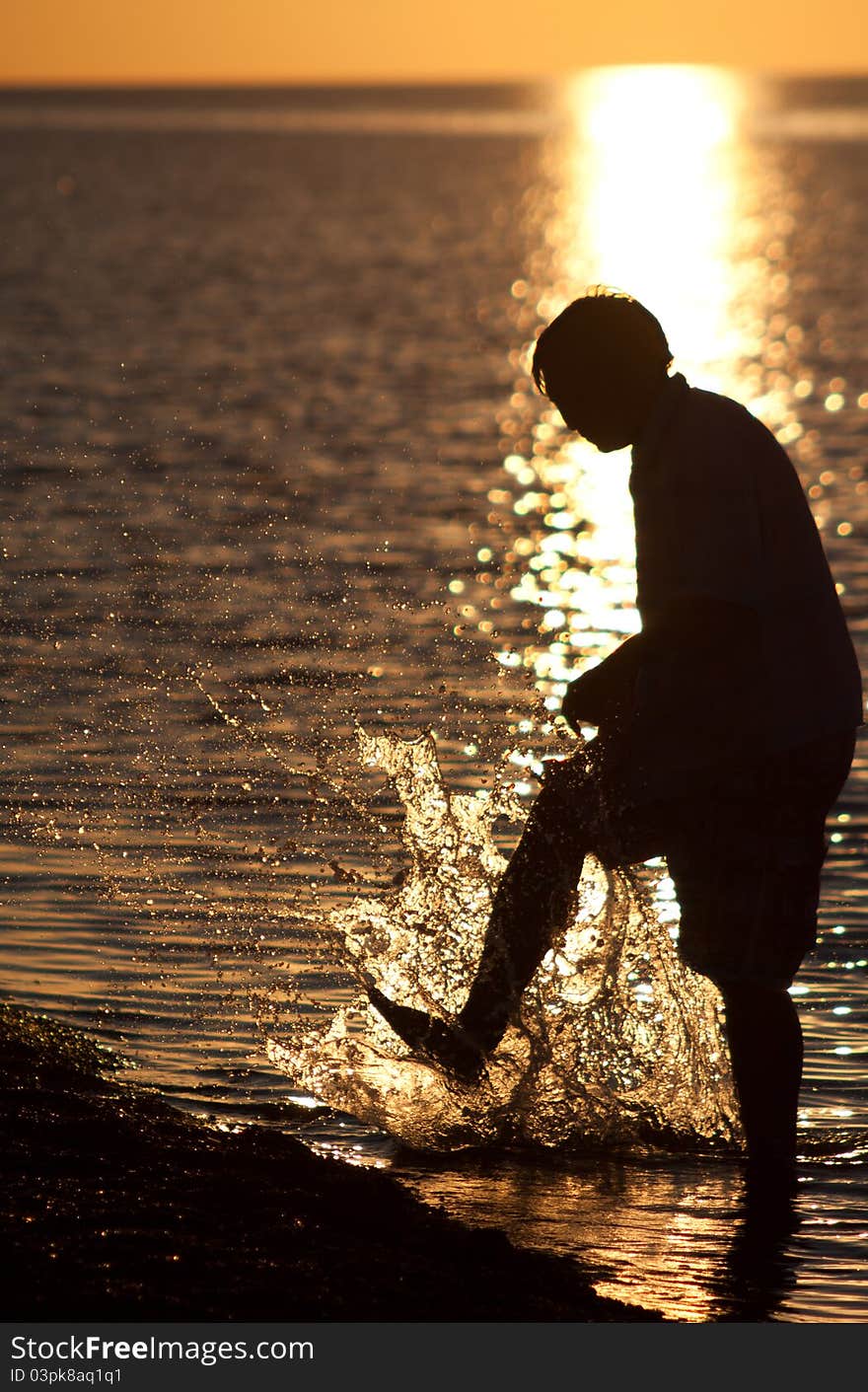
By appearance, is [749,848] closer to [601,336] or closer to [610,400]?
[610,400]

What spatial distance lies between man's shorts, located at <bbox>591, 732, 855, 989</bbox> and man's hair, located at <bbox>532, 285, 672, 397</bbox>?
3.13 feet

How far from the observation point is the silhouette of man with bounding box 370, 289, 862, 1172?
5453 mm

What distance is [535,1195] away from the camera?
5984mm

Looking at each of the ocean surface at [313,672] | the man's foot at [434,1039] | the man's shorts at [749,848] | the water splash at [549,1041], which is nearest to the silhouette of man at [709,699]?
the man's shorts at [749,848]

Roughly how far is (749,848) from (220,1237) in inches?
59.5

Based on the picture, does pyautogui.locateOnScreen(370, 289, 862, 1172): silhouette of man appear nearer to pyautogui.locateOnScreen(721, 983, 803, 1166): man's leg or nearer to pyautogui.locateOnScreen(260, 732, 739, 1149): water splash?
pyautogui.locateOnScreen(721, 983, 803, 1166): man's leg

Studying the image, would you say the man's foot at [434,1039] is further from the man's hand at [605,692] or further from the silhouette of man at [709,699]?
the man's hand at [605,692]

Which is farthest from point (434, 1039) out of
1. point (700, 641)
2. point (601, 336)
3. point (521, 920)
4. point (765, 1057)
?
point (601, 336)

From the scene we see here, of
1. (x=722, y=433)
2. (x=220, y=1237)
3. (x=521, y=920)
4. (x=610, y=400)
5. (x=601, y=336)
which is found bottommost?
(x=220, y=1237)

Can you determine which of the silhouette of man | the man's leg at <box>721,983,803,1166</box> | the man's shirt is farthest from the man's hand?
the man's leg at <box>721,983,803,1166</box>

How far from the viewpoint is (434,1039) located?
603 centimetres

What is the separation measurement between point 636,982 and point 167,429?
16083 millimetres
